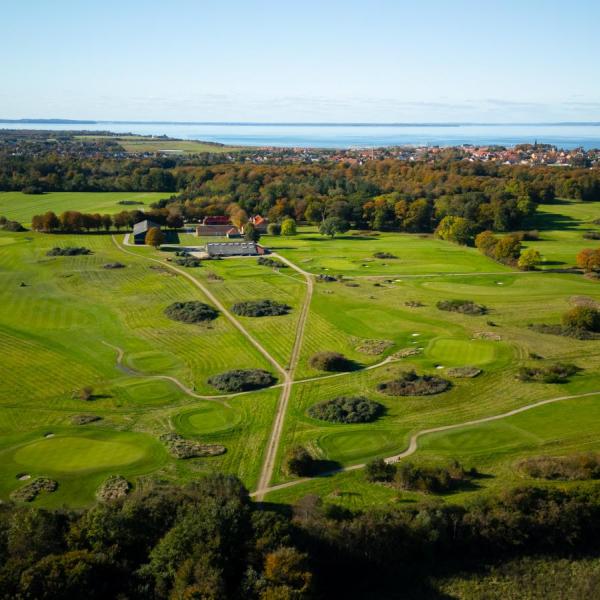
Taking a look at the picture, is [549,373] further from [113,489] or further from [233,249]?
[233,249]

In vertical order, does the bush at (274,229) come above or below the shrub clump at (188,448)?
above

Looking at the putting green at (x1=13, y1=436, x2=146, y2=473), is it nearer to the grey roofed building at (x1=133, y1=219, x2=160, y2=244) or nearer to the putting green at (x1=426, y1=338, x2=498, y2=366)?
the putting green at (x1=426, y1=338, x2=498, y2=366)

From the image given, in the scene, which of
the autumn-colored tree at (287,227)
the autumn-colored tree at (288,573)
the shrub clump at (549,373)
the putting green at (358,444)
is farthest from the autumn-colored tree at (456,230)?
the autumn-colored tree at (288,573)

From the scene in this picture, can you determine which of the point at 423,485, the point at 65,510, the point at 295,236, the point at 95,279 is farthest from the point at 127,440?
the point at 295,236

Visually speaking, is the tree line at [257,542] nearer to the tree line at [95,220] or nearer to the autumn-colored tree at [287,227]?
the autumn-colored tree at [287,227]

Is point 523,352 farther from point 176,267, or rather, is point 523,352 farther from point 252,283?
point 176,267

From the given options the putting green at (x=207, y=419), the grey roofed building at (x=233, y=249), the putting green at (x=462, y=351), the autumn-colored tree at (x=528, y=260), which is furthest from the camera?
the grey roofed building at (x=233, y=249)

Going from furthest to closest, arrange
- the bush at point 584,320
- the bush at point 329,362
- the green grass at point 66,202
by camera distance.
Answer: the green grass at point 66,202 < the bush at point 584,320 < the bush at point 329,362
